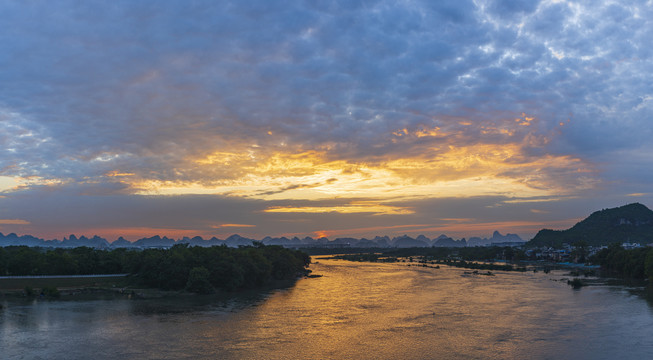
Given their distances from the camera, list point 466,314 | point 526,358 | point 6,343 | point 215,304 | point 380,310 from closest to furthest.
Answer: point 526,358, point 6,343, point 466,314, point 380,310, point 215,304

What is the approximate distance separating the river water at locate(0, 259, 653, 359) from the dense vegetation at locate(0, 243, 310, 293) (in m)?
3.95

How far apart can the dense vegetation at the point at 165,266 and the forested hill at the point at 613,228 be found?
137819 millimetres

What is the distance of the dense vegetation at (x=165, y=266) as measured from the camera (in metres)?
48.0

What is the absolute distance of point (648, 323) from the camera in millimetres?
30984

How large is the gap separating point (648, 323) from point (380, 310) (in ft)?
65.1

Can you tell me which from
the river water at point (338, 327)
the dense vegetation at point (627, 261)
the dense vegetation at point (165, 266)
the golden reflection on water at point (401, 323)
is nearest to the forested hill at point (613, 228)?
the dense vegetation at point (627, 261)

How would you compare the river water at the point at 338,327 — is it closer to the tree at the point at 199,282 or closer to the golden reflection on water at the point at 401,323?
the golden reflection on water at the point at 401,323

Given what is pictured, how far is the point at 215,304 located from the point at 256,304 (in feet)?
12.7

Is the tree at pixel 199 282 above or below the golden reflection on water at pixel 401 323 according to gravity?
above

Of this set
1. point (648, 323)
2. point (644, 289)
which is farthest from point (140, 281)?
point (644, 289)

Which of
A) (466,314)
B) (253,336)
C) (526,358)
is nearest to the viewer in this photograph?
(526,358)

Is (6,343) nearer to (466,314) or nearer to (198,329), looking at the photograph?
(198,329)

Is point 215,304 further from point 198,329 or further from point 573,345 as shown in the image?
point 573,345

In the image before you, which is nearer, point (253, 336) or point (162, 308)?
point (253, 336)
